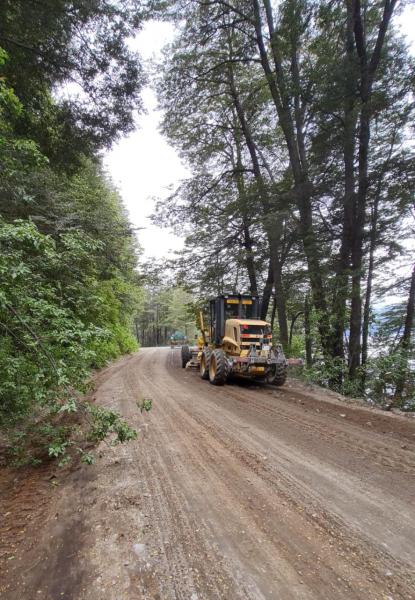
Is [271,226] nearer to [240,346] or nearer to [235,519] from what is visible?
[240,346]

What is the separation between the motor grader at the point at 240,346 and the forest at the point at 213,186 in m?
1.24

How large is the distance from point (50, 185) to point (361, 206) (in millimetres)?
7878

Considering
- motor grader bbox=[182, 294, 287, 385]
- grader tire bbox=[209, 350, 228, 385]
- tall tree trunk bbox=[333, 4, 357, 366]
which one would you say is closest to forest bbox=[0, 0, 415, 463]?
tall tree trunk bbox=[333, 4, 357, 366]

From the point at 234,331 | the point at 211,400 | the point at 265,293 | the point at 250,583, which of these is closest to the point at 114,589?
the point at 250,583

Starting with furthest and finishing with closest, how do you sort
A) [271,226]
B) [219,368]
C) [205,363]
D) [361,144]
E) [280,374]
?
[205,363] → [271,226] → [361,144] → [219,368] → [280,374]

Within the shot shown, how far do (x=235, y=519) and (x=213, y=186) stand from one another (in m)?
13.9

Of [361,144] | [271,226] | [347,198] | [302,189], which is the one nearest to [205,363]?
[271,226]

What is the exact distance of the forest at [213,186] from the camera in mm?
3352

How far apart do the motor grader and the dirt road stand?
3.20 meters

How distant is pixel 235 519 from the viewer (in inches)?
97.7

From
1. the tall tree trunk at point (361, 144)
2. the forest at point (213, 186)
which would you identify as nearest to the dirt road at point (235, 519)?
the forest at point (213, 186)

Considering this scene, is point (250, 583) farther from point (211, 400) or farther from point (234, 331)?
point (234, 331)

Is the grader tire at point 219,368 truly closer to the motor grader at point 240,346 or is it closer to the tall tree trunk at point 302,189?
the motor grader at point 240,346

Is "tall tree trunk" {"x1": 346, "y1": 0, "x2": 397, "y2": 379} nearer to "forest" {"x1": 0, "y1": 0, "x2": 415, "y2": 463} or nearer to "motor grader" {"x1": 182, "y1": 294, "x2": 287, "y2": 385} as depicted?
"forest" {"x1": 0, "y1": 0, "x2": 415, "y2": 463}
